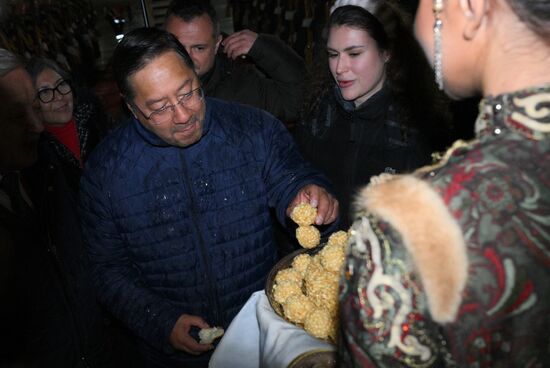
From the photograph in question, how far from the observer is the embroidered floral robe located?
2.18 feet

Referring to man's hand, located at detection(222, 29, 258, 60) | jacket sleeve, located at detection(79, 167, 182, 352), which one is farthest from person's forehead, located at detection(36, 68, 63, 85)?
jacket sleeve, located at detection(79, 167, 182, 352)

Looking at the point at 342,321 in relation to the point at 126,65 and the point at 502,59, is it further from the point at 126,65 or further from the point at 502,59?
Result: the point at 126,65

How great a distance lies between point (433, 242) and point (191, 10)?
257cm

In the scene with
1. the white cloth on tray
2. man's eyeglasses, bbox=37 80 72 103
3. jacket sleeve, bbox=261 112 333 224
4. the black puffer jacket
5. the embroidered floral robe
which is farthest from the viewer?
man's eyeglasses, bbox=37 80 72 103

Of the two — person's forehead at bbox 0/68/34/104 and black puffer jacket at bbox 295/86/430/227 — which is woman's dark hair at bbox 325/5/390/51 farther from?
person's forehead at bbox 0/68/34/104

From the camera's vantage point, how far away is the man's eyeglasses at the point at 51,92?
275 cm

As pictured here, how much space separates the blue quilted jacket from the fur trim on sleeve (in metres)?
1.24

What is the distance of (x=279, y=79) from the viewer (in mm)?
3066

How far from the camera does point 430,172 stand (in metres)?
0.71

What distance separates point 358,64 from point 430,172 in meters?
1.70

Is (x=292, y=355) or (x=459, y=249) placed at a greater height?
(x=459, y=249)

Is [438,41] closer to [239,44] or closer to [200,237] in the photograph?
[200,237]

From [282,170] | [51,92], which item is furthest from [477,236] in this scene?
[51,92]

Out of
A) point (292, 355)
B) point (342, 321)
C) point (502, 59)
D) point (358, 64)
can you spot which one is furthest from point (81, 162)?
point (502, 59)
